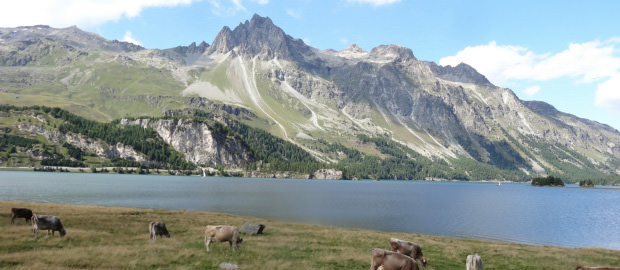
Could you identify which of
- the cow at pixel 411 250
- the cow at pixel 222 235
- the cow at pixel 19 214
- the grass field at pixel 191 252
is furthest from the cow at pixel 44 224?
the cow at pixel 411 250

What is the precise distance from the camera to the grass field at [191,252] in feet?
89.8

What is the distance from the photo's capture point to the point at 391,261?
78.4 feet

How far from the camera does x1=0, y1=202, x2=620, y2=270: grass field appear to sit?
27.4 metres

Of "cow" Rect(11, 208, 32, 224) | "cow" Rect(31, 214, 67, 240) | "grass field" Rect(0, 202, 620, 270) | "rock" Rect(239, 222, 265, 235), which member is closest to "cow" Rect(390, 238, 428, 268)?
"grass field" Rect(0, 202, 620, 270)

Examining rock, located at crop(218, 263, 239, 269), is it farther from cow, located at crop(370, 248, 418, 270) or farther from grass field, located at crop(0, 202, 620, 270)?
cow, located at crop(370, 248, 418, 270)

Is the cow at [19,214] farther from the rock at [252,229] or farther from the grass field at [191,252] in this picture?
the rock at [252,229]

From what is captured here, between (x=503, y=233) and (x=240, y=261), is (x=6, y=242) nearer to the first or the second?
(x=240, y=261)

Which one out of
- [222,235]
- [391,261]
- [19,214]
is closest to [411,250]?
[391,261]

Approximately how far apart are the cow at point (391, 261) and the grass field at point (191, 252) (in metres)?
6.86

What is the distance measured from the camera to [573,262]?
40.8 meters

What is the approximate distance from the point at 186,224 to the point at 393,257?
3848cm

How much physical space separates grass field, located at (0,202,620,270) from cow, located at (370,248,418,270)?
6.86m

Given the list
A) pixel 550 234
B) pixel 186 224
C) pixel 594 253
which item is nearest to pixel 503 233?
pixel 550 234

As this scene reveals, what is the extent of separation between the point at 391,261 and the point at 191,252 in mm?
17473
